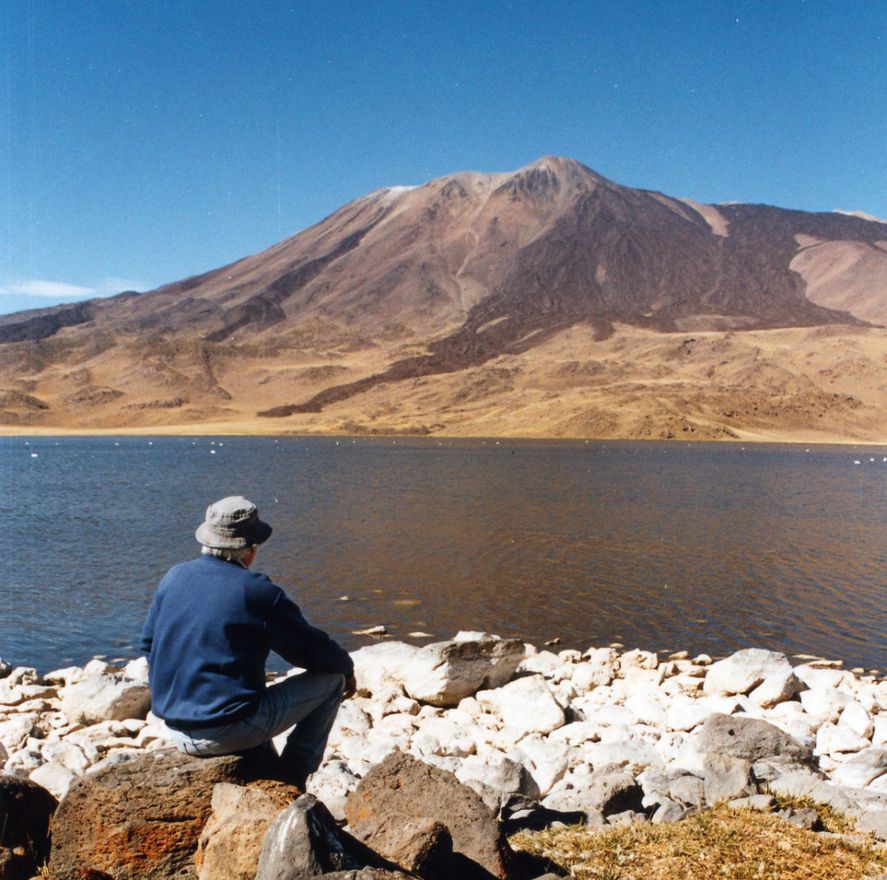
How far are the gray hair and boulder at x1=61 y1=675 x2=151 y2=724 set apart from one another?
19.6 feet

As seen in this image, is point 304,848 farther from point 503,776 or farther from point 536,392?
point 536,392

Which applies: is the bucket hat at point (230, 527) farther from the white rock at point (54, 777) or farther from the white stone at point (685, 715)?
the white stone at point (685, 715)

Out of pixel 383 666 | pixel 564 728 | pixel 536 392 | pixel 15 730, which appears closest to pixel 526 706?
pixel 564 728

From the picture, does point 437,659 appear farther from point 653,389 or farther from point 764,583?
point 653,389

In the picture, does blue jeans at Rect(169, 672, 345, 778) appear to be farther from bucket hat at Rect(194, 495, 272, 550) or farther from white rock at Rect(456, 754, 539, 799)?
white rock at Rect(456, 754, 539, 799)

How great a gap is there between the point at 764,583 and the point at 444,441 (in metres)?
73.5

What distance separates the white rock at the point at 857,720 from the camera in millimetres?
9883

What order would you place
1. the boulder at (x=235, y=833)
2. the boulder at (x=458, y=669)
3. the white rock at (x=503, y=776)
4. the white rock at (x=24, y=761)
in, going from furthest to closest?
the boulder at (x=458, y=669) < the white rock at (x=24, y=761) < the white rock at (x=503, y=776) < the boulder at (x=235, y=833)

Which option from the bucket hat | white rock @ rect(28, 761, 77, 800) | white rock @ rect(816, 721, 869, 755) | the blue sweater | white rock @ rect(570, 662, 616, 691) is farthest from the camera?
white rock @ rect(570, 662, 616, 691)

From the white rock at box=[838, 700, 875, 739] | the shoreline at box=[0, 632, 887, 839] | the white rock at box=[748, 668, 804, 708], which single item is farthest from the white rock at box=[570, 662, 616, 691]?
the white rock at box=[838, 700, 875, 739]

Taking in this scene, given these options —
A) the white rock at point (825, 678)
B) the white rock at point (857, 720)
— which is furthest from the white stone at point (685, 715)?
the white rock at point (825, 678)

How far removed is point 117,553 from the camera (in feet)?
79.8

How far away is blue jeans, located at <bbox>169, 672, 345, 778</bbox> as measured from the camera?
4.77 metres

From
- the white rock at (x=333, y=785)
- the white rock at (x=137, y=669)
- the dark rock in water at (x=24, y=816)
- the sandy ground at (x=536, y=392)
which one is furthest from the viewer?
the sandy ground at (x=536, y=392)
